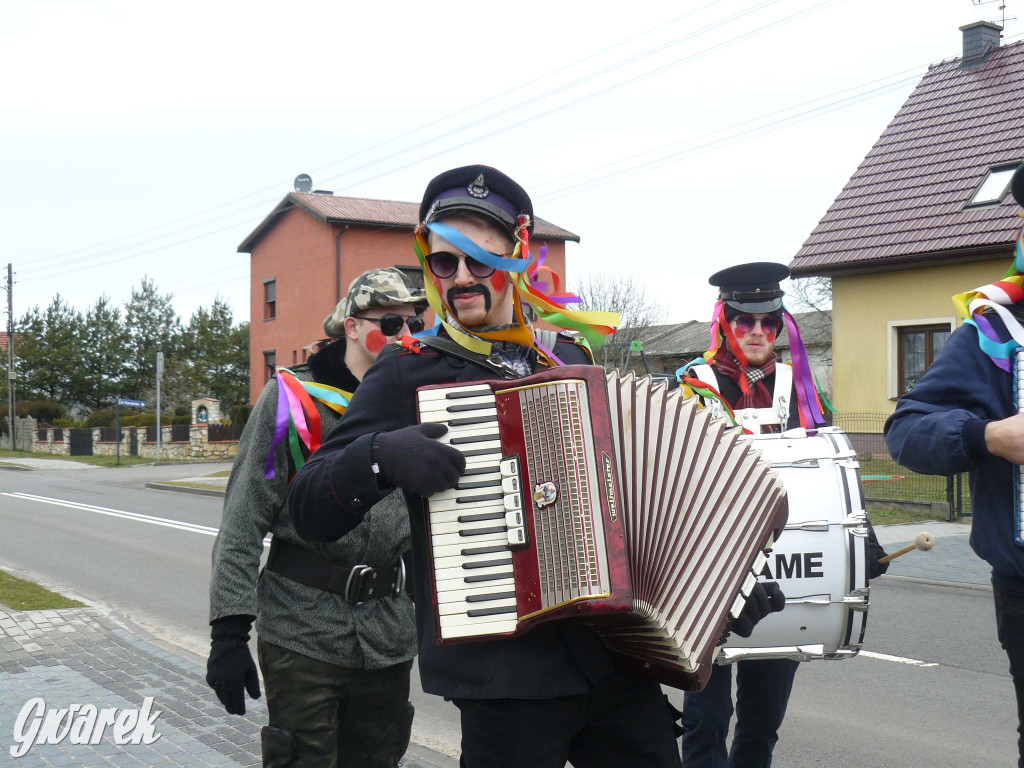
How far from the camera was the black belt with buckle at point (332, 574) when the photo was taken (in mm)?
2967


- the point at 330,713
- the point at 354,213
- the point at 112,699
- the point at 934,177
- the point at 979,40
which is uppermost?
the point at 979,40

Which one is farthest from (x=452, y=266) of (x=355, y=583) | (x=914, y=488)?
(x=914, y=488)

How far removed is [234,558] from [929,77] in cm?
2216

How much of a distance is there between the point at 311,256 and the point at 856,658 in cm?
2887

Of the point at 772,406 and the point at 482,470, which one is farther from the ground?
the point at 772,406

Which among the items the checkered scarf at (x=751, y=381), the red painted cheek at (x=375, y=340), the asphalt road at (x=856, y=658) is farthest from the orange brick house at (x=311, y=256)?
the red painted cheek at (x=375, y=340)

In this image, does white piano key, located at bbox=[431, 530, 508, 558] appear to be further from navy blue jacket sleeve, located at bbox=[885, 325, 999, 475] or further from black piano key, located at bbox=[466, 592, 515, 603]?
navy blue jacket sleeve, located at bbox=[885, 325, 999, 475]

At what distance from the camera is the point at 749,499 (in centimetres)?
223

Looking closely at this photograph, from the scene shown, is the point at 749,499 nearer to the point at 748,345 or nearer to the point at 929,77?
the point at 748,345

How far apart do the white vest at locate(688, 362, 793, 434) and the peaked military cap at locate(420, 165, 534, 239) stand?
1.47 m

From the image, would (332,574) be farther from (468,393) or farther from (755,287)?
(755,287)

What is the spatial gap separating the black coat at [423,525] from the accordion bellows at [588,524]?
0.11m

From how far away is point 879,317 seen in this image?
1962cm

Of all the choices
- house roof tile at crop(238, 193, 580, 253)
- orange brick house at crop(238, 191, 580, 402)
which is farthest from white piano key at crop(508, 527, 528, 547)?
house roof tile at crop(238, 193, 580, 253)
